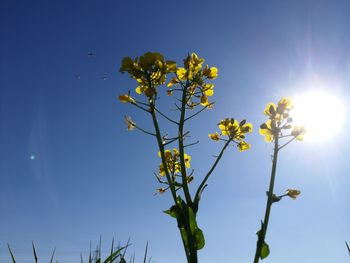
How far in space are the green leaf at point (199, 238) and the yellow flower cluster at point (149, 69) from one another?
148 centimetres

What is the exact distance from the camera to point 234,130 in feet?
15.2

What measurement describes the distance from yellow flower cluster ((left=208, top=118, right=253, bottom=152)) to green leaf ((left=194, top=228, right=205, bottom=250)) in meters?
1.53

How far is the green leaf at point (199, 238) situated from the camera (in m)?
Answer: 3.36

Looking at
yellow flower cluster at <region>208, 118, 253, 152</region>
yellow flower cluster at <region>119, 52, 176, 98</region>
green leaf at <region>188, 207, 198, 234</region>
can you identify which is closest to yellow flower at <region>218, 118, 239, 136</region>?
yellow flower cluster at <region>208, 118, 253, 152</region>

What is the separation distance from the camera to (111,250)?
3.43 meters

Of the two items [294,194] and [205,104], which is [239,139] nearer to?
[205,104]

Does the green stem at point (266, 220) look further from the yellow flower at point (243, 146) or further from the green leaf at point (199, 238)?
the yellow flower at point (243, 146)

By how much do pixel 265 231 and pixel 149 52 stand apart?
209 centimetres

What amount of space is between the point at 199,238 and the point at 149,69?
1.83 metres

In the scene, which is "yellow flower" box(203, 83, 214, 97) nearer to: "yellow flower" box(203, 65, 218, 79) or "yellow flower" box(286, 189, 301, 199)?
"yellow flower" box(203, 65, 218, 79)

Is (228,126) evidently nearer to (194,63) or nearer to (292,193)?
(194,63)

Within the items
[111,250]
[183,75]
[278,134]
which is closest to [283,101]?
[278,134]

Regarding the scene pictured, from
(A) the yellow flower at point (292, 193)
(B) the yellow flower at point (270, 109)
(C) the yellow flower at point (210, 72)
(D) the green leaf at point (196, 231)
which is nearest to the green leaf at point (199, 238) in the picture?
(D) the green leaf at point (196, 231)

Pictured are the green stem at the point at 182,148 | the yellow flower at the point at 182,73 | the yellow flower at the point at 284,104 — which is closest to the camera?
the green stem at the point at 182,148
